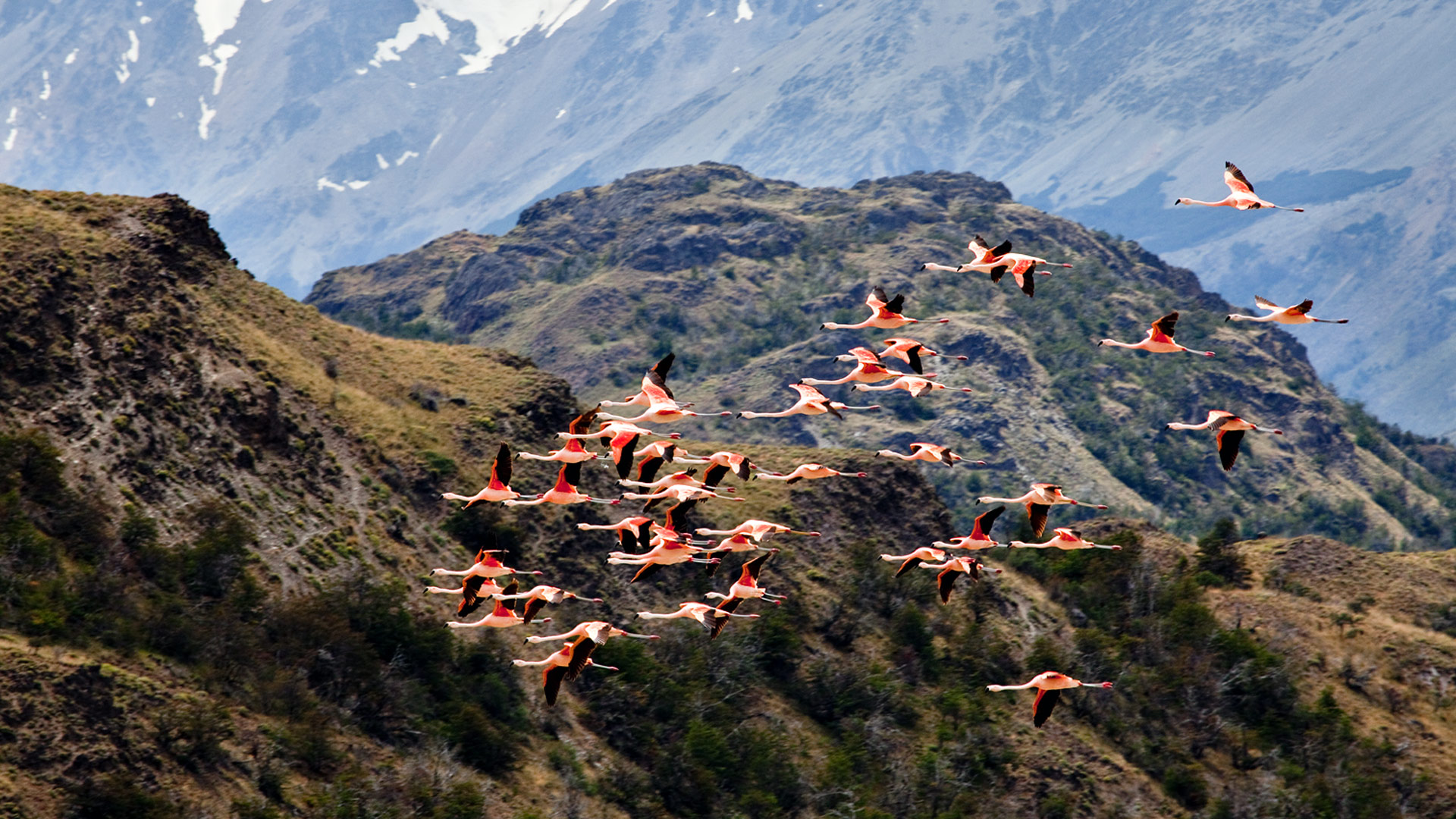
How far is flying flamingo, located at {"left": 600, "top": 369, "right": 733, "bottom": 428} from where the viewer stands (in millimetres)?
38406

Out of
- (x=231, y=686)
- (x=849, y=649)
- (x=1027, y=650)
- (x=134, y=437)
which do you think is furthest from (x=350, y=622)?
(x=1027, y=650)

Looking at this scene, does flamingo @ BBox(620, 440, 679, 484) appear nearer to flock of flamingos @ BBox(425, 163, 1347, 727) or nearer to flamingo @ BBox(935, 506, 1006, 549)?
flock of flamingos @ BBox(425, 163, 1347, 727)

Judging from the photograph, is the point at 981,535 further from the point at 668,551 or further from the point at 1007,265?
the point at 668,551

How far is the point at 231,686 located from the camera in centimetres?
6612

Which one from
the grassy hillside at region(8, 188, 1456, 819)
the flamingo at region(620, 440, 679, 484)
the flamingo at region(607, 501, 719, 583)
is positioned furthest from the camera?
the grassy hillside at region(8, 188, 1456, 819)

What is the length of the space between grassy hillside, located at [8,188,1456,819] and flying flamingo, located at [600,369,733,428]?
2999cm

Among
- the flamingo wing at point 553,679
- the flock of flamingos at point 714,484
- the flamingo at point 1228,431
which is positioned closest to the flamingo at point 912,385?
the flock of flamingos at point 714,484

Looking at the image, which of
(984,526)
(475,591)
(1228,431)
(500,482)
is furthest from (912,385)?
(475,591)

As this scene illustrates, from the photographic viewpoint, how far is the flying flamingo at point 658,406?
3841 cm

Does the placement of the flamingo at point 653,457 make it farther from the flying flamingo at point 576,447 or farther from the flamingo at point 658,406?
the flying flamingo at point 576,447

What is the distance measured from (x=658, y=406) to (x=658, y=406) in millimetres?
127

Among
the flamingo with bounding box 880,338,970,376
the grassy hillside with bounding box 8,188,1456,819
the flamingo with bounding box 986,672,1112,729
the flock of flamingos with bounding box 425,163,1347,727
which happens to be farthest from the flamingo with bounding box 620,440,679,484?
the grassy hillside with bounding box 8,188,1456,819

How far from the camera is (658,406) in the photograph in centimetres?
3916

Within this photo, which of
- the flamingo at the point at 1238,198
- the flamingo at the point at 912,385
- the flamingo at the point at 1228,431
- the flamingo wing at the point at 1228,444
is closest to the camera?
the flamingo at the point at 1238,198
